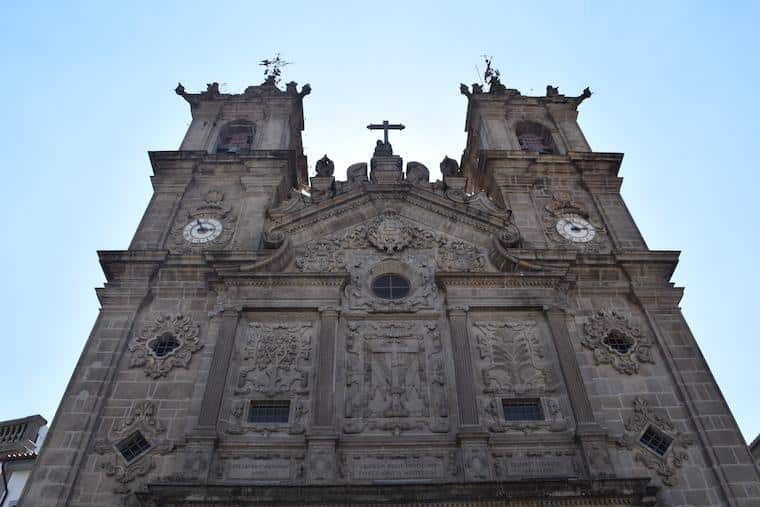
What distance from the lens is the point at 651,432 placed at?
14203 mm

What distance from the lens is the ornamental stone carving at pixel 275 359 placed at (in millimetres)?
14797

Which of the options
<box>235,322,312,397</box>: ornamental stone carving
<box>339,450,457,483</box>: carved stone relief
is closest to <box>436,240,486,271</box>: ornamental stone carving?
<box>235,322,312,397</box>: ornamental stone carving

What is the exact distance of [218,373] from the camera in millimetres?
14711

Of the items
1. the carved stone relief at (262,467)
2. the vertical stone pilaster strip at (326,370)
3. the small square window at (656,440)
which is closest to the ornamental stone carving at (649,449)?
the small square window at (656,440)

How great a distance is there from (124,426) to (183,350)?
2253 millimetres

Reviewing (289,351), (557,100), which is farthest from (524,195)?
(289,351)

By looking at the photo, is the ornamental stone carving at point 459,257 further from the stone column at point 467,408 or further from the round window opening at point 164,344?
the round window opening at point 164,344

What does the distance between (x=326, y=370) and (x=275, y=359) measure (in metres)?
1.41

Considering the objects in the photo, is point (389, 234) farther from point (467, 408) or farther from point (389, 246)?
point (467, 408)

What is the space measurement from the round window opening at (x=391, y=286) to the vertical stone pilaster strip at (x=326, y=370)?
156 centimetres

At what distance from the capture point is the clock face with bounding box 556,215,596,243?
19.1 m

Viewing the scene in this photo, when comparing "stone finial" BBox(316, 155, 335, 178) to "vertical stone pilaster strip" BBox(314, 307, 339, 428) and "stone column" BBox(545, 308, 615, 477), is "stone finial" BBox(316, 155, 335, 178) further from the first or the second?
"stone column" BBox(545, 308, 615, 477)

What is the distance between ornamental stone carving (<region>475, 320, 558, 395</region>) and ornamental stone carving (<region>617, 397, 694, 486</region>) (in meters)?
1.89

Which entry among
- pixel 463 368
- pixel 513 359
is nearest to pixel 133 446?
pixel 463 368
